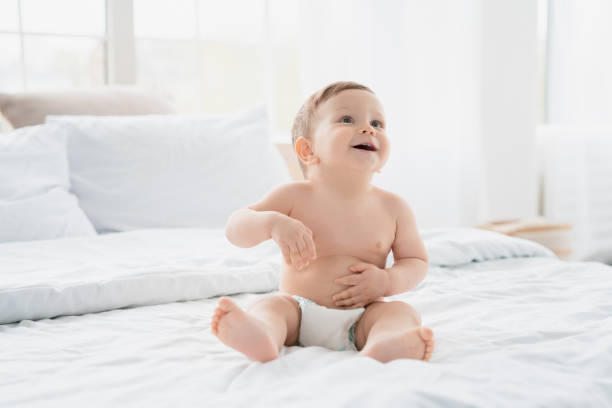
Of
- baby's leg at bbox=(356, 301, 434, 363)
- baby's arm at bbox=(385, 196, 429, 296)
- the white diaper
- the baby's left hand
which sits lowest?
the white diaper

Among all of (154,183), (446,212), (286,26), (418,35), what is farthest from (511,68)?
(154,183)

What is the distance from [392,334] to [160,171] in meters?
1.20

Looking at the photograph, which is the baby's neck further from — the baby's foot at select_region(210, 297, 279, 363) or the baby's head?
the baby's foot at select_region(210, 297, 279, 363)

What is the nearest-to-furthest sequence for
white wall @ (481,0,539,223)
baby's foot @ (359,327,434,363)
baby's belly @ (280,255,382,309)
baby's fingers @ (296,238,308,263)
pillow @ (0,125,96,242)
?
baby's foot @ (359,327,434,363) → baby's fingers @ (296,238,308,263) → baby's belly @ (280,255,382,309) → pillow @ (0,125,96,242) → white wall @ (481,0,539,223)

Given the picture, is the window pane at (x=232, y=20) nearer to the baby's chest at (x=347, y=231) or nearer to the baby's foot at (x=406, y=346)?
the baby's chest at (x=347, y=231)

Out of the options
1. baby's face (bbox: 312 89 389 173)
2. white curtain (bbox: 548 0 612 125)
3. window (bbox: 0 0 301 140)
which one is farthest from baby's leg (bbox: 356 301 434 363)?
white curtain (bbox: 548 0 612 125)

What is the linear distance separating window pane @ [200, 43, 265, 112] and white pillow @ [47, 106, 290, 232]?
0.78m

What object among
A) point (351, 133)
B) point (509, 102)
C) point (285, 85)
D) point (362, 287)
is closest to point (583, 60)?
point (509, 102)

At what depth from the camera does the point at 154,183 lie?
1817 mm

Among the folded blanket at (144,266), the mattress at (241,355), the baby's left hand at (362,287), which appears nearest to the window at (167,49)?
the folded blanket at (144,266)

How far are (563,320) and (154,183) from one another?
1211 millimetres

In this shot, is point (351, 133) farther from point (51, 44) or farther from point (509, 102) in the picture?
point (509, 102)

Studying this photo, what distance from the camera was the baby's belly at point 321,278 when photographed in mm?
974

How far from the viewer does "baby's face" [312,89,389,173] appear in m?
1.00
